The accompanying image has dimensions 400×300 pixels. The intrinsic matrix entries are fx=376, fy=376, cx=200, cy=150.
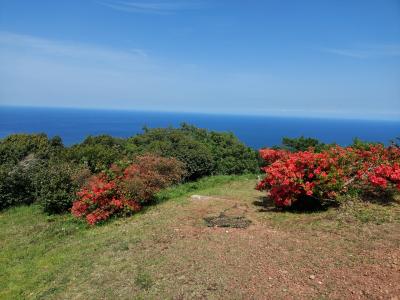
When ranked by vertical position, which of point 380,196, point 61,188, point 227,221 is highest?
point 380,196

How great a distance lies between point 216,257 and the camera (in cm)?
671

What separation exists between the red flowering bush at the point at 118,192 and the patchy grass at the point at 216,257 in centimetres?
50

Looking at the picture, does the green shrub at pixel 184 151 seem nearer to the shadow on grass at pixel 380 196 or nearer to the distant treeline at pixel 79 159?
the distant treeline at pixel 79 159

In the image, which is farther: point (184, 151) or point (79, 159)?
point (184, 151)

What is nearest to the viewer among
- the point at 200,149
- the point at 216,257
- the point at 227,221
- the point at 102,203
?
the point at 216,257

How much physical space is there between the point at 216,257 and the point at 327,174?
3.92 m

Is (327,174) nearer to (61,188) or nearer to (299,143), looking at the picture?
(61,188)

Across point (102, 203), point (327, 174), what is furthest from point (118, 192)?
point (327, 174)

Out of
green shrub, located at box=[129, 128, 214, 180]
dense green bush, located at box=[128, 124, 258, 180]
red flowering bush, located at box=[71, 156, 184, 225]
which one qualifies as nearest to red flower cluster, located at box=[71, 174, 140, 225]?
red flowering bush, located at box=[71, 156, 184, 225]

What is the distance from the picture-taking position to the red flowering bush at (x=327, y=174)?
29.1 ft

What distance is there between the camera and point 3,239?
11.1 m

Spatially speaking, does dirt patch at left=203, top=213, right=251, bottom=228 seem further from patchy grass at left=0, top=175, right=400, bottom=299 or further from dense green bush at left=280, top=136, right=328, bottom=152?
dense green bush at left=280, top=136, right=328, bottom=152

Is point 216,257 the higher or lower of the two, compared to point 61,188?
higher

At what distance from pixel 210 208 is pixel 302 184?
2716 mm
